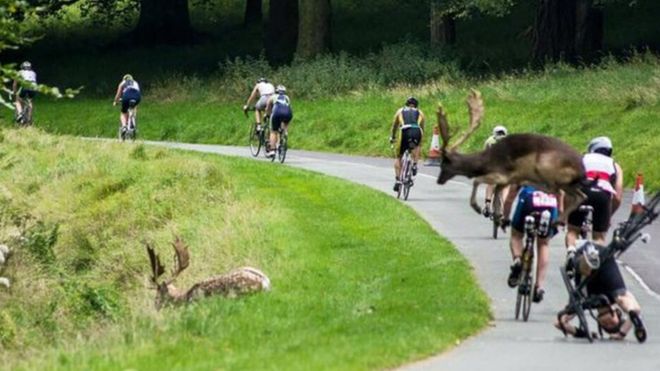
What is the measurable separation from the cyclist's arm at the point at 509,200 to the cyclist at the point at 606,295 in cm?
170

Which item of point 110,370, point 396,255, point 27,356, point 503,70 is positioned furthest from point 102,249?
point 503,70

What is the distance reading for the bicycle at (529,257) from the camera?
1872cm

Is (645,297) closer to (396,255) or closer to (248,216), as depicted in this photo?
(396,255)

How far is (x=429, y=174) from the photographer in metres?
38.4

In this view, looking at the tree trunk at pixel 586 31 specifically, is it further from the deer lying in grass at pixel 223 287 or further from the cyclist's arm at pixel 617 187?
the deer lying in grass at pixel 223 287

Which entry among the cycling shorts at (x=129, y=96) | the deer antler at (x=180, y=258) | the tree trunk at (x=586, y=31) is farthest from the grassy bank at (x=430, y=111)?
the deer antler at (x=180, y=258)

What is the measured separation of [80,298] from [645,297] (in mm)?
7459

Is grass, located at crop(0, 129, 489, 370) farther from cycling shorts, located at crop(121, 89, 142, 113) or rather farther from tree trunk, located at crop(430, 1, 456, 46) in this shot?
tree trunk, located at crop(430, 1, 456, 46)

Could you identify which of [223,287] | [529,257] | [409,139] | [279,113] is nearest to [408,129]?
[409,139]

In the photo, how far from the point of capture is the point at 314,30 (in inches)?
2243

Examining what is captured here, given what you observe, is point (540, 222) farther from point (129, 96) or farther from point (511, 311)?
point (129, 96)

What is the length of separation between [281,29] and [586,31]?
13.8 m

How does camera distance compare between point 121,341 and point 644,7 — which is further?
point 644,7

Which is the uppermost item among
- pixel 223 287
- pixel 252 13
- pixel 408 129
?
pixel 252 13
